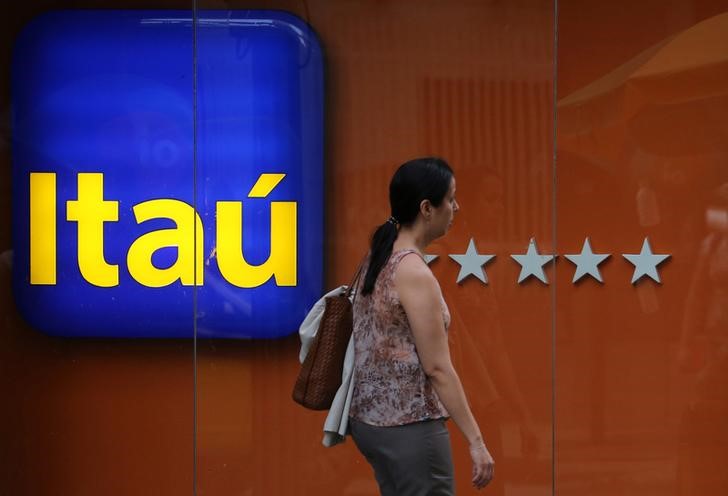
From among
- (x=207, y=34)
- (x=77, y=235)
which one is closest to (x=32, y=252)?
(x=77, y=235)

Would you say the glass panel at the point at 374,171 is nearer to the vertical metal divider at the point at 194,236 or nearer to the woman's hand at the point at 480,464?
the vertical metal divider at the point at 194,236

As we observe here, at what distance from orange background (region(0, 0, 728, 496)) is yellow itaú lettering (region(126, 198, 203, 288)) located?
0.33m

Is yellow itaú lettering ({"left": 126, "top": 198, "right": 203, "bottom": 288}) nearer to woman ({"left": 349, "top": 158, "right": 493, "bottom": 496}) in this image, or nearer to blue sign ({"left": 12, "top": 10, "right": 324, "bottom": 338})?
blue sign ({"left": 12, "top": 10, "right": 324, "bottom": 338})

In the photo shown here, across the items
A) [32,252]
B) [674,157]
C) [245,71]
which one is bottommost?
[32,252]

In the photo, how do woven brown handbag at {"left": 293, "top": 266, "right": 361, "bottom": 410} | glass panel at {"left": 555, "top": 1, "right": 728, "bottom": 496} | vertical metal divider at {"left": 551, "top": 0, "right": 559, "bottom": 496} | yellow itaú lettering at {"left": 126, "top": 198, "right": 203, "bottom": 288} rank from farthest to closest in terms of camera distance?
1. yellow itaú lettering at {"left": 126, "top": 198, "right": 203, "bottom": 288}
2. glass panel at {"left": 555, "top": 1, "right": 728, "bottom": 496}
3. vertical metal divider at {"left": 551, "top": 0, "right": 559, "bottom": 496}
4. woven brown handbag at {"left": 293, "top": 266, "right": 361, "bottom": 410}

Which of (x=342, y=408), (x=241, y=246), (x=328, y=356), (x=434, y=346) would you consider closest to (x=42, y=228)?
(x=241, y=246)

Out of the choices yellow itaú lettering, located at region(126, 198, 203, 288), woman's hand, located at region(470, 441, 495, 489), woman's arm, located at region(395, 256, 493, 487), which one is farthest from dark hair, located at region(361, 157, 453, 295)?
yellow itaú lettering, located at region(126, 198, 203, 288)

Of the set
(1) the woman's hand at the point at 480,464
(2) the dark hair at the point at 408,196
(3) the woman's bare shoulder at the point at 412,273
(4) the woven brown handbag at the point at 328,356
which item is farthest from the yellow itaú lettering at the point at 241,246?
(1) the woman's hand at the point at 480,464

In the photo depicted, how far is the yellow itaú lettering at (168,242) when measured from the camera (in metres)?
5.70

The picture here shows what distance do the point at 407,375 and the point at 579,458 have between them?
2.31 meters

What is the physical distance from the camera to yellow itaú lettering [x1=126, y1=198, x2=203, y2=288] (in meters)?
5.70

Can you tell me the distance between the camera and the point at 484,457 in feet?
11.8

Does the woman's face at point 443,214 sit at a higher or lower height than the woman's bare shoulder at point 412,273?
higher

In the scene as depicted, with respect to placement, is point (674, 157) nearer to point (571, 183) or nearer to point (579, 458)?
point (571, 183)
